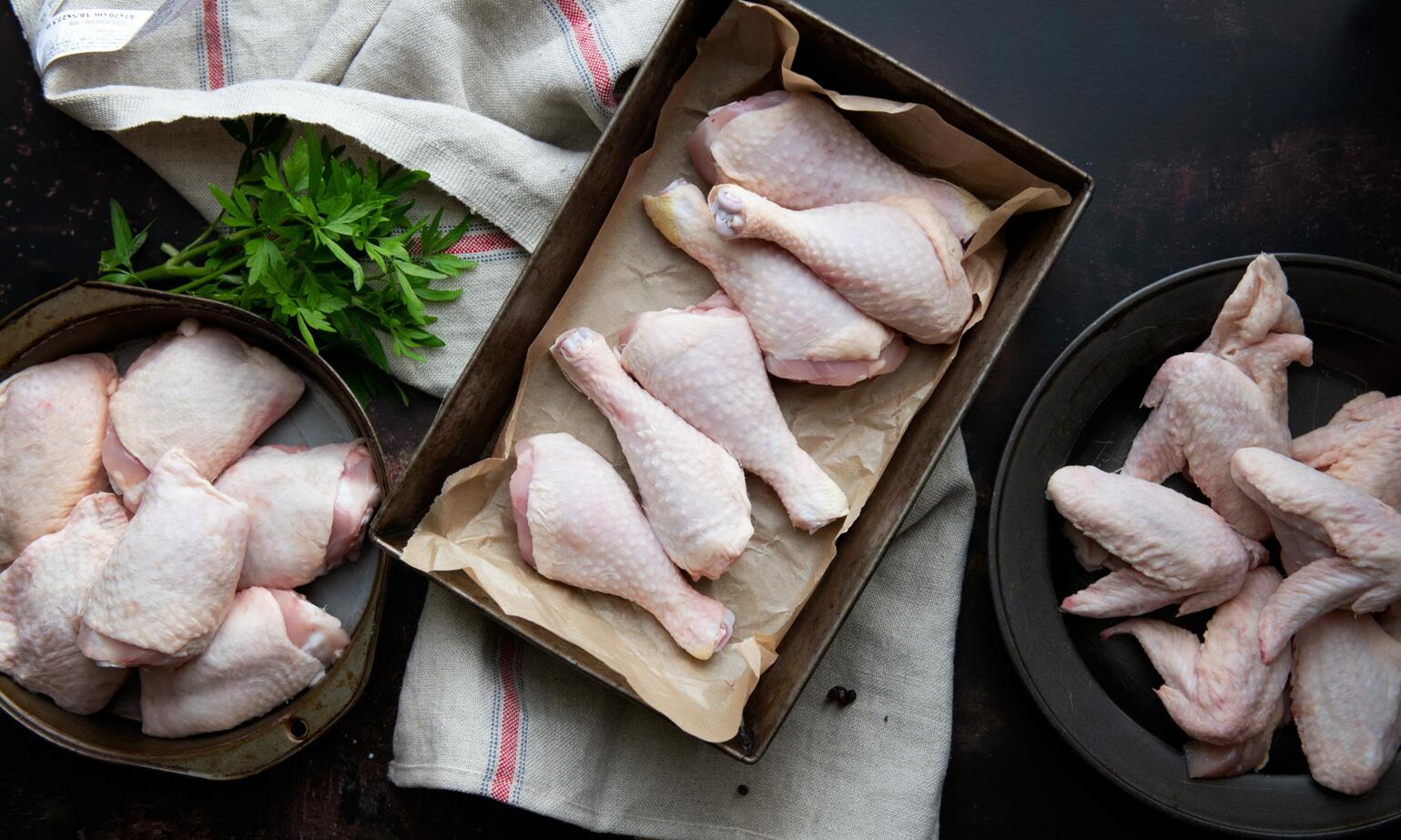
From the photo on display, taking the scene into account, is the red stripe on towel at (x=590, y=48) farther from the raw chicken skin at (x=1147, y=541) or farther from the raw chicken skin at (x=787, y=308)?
the raw chicken skin at (x=1147, y=541)

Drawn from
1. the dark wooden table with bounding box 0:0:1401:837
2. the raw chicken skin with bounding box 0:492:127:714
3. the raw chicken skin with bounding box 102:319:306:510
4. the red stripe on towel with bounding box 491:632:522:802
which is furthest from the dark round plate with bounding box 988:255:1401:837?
the raw chicken skin with bounding box 0:492:127:714

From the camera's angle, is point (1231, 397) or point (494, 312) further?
point (494, 312)

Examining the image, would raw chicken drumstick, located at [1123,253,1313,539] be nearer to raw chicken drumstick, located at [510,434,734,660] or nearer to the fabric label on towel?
raw chicken drumstick, located at [510,434,734,660]

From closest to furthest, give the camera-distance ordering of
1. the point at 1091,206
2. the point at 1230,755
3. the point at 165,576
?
1. the point at 165,576
2. the point at 1230,755
3. the point at 1091,206

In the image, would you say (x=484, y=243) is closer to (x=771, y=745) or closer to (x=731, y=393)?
(x=731, y=393)

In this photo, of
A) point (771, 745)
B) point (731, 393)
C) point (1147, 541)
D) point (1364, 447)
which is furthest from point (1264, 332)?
point (771, 745)

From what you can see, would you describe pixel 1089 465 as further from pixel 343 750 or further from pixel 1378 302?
pixel 343 750
